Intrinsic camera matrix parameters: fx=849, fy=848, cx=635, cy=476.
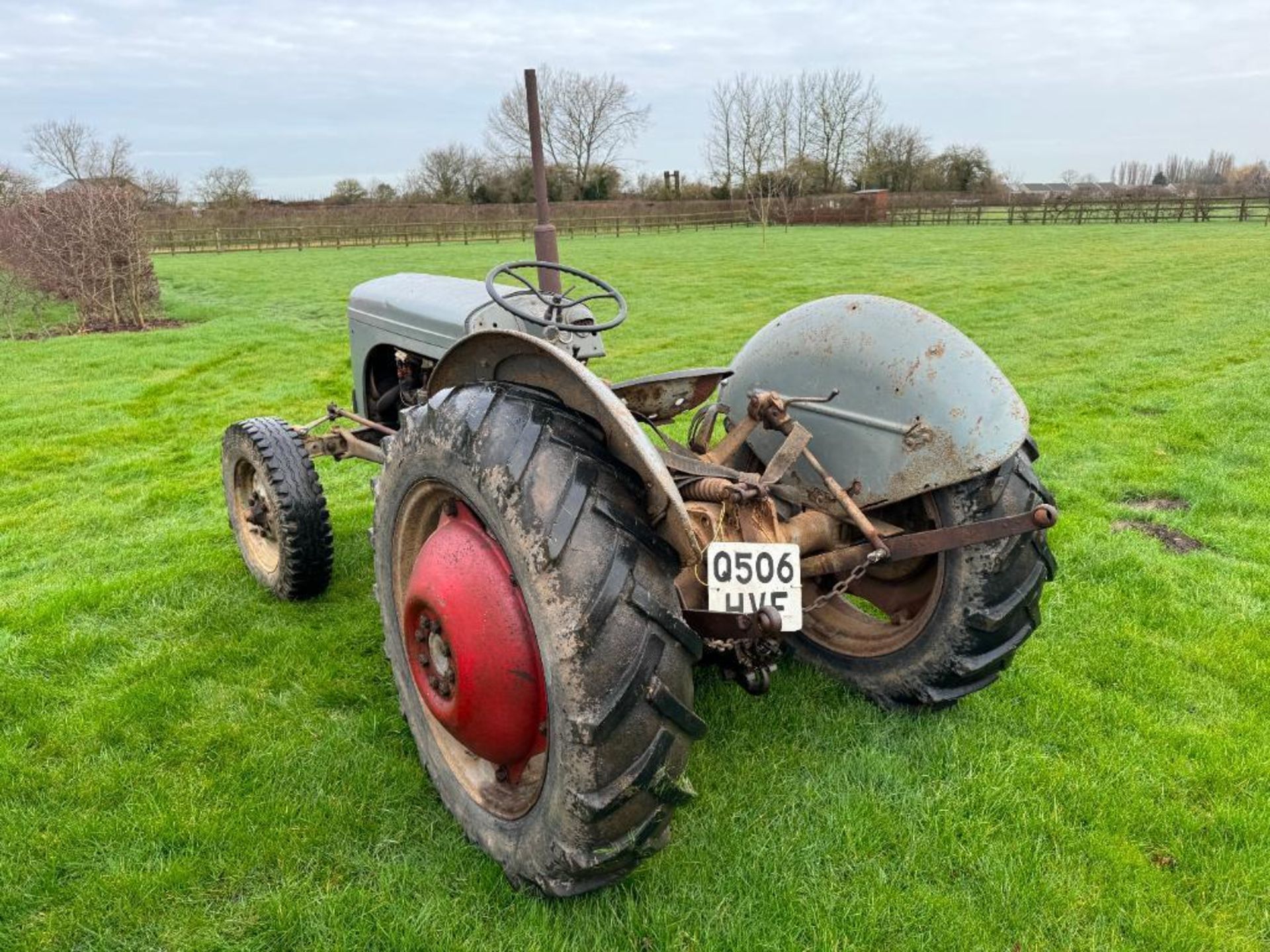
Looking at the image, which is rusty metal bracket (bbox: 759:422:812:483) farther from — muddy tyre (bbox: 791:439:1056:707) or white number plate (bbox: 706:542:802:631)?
muddy tyre (bbox: 791:439:1056:707)

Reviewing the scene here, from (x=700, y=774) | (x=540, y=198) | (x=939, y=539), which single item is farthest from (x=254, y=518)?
(x=939, y=539)

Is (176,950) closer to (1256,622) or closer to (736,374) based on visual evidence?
(736,374)

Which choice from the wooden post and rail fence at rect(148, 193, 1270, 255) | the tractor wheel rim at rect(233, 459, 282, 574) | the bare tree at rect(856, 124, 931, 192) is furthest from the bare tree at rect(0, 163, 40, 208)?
the bare tree at rect(856, 124, 931, 192)

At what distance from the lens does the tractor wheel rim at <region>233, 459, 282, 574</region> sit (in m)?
3.64

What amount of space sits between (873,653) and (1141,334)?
9.14 meters

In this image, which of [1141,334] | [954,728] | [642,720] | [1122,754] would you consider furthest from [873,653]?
[1141,334]

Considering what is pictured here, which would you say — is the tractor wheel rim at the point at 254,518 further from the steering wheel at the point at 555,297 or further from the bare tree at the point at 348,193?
the bare tree at the point at 348,193

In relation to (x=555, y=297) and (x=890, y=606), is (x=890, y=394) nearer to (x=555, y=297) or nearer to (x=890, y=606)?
(x=890, y=606)

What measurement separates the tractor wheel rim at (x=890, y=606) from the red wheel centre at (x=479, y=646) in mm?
956

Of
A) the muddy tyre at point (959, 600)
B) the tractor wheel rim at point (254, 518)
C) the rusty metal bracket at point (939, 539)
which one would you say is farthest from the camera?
the tractor wheel rim at point (254, 518)

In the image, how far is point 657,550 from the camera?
171 centimetres

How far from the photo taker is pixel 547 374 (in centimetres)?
190

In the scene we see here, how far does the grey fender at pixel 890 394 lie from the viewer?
2230 mm

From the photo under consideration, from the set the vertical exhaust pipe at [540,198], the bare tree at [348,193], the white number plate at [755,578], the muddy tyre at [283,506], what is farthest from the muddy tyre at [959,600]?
the bare tree at [348,193]
